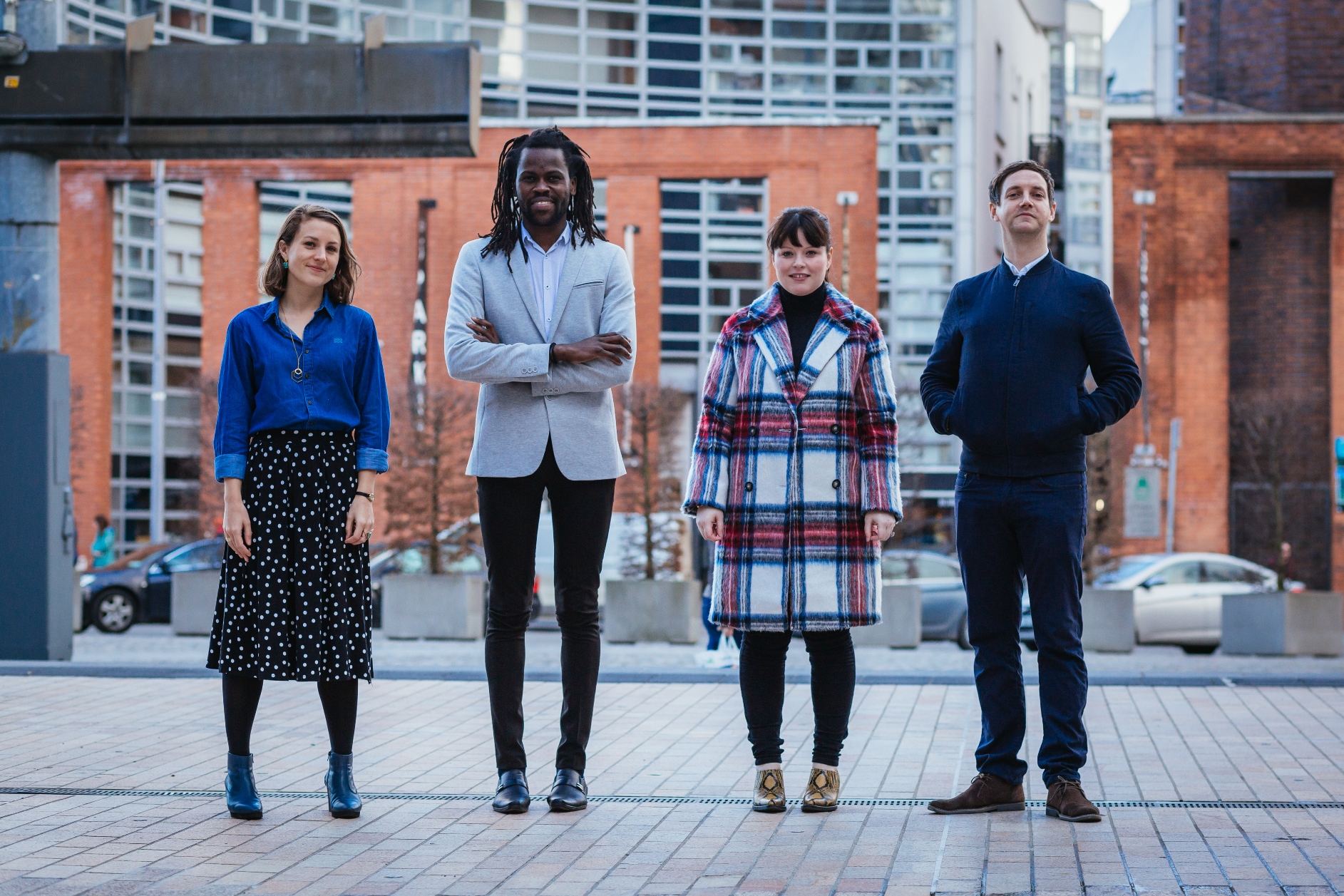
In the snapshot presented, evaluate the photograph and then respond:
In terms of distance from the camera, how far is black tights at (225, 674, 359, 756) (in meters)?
5.41

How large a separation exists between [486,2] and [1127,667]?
29.9m

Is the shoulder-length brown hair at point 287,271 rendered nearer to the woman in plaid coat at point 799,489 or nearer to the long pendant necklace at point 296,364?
the long pendant necklace at point 296,364

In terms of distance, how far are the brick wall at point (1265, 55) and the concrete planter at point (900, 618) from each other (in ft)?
72.4

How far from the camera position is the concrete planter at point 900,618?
18.3 m


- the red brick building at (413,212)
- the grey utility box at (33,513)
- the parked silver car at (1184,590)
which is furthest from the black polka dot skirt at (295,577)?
the red brick building at (413,212)

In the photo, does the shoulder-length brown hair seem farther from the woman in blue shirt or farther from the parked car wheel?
the parked car wheel

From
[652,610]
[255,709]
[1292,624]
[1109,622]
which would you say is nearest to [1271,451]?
[1292,624]

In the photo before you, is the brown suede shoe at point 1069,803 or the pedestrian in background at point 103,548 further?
the pedestrian in background at point 103,548

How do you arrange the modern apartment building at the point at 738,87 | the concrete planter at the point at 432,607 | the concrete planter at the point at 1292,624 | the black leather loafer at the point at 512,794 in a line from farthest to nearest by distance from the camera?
the modern apartment building at the point at 738,87, the concrete planter at the point at 432,607, the concrete planter at the point at 1292,624, the black leather loafer at the point at 512,794

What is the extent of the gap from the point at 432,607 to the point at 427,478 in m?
2.34

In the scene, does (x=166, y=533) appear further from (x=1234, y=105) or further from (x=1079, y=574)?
(x=1079, y=574)

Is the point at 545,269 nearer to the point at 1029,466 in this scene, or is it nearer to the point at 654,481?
the point at 1029,466

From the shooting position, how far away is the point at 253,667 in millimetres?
5328

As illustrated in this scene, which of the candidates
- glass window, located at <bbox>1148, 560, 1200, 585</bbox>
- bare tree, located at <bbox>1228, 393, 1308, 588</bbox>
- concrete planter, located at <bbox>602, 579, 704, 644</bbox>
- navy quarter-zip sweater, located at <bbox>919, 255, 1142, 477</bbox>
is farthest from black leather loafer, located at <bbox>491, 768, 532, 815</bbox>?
glass window, located at <bbox>1148, 560, 1200, 585</bbox>
